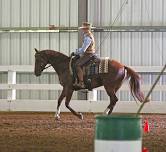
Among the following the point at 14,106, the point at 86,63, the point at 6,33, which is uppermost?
the point at 6,33

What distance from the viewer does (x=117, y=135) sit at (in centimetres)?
434

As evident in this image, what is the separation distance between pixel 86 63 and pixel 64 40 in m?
7.21

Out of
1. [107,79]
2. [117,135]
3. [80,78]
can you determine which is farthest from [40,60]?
[117,135]

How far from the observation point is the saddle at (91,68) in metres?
12.6

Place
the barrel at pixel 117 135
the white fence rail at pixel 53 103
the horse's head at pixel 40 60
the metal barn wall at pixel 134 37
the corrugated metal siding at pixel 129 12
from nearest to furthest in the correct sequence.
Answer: the barrel at pixel 117 135 → the horse's head at pixel 40 60 → the white fence rail at pixel 53 103 → the metal barn wall at pixel 134 37 → the corrugated metal siding at pixel 129 12

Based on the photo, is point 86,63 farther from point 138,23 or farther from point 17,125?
point 138,23

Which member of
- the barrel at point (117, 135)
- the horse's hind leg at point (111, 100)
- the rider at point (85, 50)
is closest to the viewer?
the barrel at point (117, 135)

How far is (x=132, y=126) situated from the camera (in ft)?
14.4

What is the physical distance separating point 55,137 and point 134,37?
36.1 feet

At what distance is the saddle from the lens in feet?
41.2

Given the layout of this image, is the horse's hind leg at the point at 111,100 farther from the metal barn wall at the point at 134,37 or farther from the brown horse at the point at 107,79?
the metal barn wall at the point at 134,37

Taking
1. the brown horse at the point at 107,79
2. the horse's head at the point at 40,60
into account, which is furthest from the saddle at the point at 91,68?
the horse's head at the point at 40,60

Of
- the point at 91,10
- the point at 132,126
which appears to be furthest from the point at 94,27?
the point at 132,126

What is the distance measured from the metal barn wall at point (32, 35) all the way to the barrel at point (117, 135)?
1525cm
